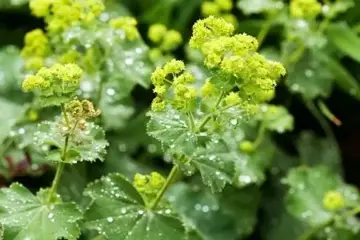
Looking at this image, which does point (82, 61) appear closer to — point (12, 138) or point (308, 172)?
point (12, 138)

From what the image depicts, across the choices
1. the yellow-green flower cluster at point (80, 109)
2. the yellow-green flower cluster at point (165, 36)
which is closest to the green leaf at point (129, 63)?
the yellow-green flower cluster at point (165, 36)

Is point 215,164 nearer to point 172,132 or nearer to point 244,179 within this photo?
point 172,132

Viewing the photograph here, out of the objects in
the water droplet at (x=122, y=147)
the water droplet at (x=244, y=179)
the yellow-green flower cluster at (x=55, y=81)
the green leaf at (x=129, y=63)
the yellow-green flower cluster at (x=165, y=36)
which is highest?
the yellow-green flower cluster at (x=55, y=81)

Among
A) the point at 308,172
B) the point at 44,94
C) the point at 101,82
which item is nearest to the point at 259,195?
the point at 308,172

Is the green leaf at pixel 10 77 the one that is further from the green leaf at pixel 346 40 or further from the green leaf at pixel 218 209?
the green leaf at pixel 346 40

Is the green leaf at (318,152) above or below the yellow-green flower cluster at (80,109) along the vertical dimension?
below

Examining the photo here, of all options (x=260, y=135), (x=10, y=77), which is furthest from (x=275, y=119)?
(x=10, y=77)

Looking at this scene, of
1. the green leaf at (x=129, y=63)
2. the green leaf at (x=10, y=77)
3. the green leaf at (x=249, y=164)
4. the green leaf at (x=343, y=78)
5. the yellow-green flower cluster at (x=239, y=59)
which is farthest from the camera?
the green leaf at (x=343, y=78)
